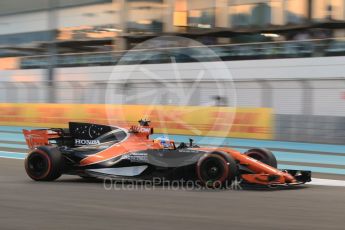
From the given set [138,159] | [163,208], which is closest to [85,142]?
[138,159]

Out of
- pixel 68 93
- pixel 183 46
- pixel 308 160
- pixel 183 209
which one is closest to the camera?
pixel 183 209

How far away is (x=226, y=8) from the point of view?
28.4m

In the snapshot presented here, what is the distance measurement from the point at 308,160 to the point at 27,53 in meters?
26.3

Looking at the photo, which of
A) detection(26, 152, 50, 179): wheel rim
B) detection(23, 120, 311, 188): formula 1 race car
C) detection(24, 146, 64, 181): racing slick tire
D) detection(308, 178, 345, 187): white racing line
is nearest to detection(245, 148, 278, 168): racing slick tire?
detection(23, 120, 311, 188): formula 1 race car

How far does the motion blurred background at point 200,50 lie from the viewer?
51.9 feet

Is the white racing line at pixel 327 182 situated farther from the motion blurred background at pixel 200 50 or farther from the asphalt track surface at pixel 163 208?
the motion blurred background at pixel 200 50

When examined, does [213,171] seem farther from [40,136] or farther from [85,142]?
[40,136]

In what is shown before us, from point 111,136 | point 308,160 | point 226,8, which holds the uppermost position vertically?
point 226,8

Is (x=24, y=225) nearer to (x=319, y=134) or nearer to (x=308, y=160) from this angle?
(x=308, y=160)

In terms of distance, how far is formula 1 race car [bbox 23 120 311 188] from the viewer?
7.64 m

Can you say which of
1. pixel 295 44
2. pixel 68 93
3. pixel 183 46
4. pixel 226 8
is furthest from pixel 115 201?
pixel 226 8

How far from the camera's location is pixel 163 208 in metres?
6.36

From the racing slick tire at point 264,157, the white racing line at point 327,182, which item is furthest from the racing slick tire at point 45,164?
the white racing line at point 327,182

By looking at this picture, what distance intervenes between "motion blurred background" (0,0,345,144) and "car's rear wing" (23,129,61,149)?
790 cm
